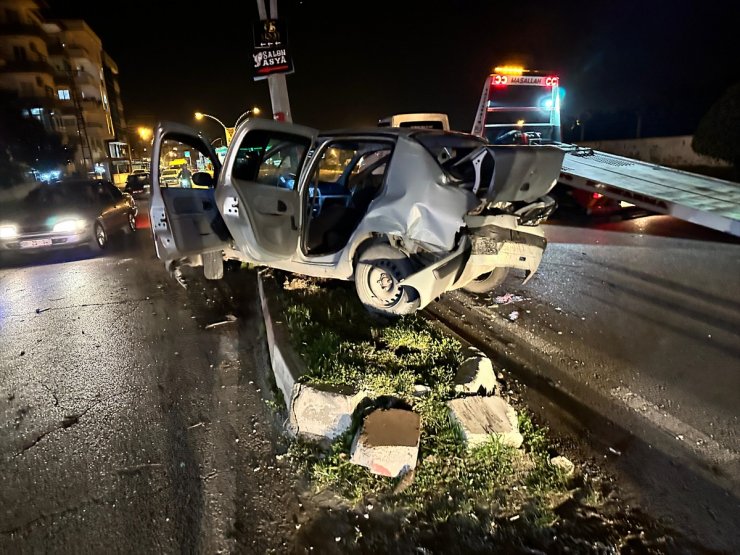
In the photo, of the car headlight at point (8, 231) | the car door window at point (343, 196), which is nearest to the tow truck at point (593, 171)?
the car door window at point (343, 196)

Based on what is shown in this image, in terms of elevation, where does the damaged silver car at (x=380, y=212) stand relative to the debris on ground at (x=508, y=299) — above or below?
above

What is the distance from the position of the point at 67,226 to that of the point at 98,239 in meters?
0.65

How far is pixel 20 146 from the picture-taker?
2955 cm

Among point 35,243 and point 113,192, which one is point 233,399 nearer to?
point 35,243

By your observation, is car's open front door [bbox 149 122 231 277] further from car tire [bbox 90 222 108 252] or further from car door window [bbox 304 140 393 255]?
car tire [bbox 90 222 108 252]

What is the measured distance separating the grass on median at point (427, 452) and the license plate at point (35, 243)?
23.8ft

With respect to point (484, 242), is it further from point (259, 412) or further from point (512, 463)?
point (259, 412)

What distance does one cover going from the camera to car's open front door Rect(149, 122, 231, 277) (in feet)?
16.0

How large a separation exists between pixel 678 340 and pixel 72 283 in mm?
8318

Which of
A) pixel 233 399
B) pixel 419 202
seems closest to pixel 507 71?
pixel 419 202

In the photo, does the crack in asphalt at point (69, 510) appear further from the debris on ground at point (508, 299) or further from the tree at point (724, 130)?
the tree at point (724, 130)

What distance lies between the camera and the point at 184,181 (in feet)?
23.3

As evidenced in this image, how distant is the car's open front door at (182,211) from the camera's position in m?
4.89

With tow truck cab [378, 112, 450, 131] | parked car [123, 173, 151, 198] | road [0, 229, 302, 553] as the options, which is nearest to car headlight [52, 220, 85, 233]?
road [0, 229, 302, 553]
